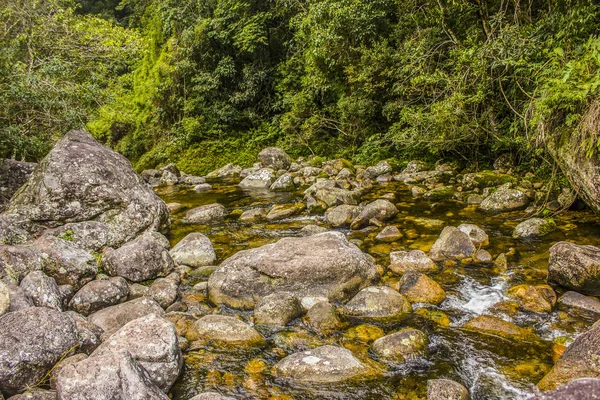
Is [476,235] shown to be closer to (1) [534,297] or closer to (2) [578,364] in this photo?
(1) [534,297]

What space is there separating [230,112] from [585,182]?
16.7m

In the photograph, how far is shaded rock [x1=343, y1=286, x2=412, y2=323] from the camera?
4887mm

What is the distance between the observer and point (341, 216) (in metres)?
8.67

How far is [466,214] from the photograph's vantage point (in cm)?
877

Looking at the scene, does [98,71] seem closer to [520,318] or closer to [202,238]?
[202,238]

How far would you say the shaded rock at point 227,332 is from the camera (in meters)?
4.49

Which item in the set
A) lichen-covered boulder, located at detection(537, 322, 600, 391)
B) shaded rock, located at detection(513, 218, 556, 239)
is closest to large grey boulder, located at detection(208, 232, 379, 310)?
lichen-covered boulder, located at detection(537, 322, 600, 391)

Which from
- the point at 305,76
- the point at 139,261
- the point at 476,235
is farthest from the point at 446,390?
the point at 305,76

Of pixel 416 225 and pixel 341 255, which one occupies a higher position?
pixel 341 255

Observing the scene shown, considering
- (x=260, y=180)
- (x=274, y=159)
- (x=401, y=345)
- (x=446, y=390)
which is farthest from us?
(x=274, y=159)

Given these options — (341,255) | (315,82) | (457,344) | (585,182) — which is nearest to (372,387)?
(457,344)

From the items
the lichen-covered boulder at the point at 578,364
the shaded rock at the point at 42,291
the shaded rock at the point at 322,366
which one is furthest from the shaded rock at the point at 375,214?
the shaded rock at the point at 42,291

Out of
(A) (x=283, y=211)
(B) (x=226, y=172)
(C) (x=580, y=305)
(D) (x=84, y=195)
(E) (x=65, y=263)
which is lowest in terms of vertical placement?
(B) (x=226, y=172)

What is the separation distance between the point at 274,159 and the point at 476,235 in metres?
A: 11.0
